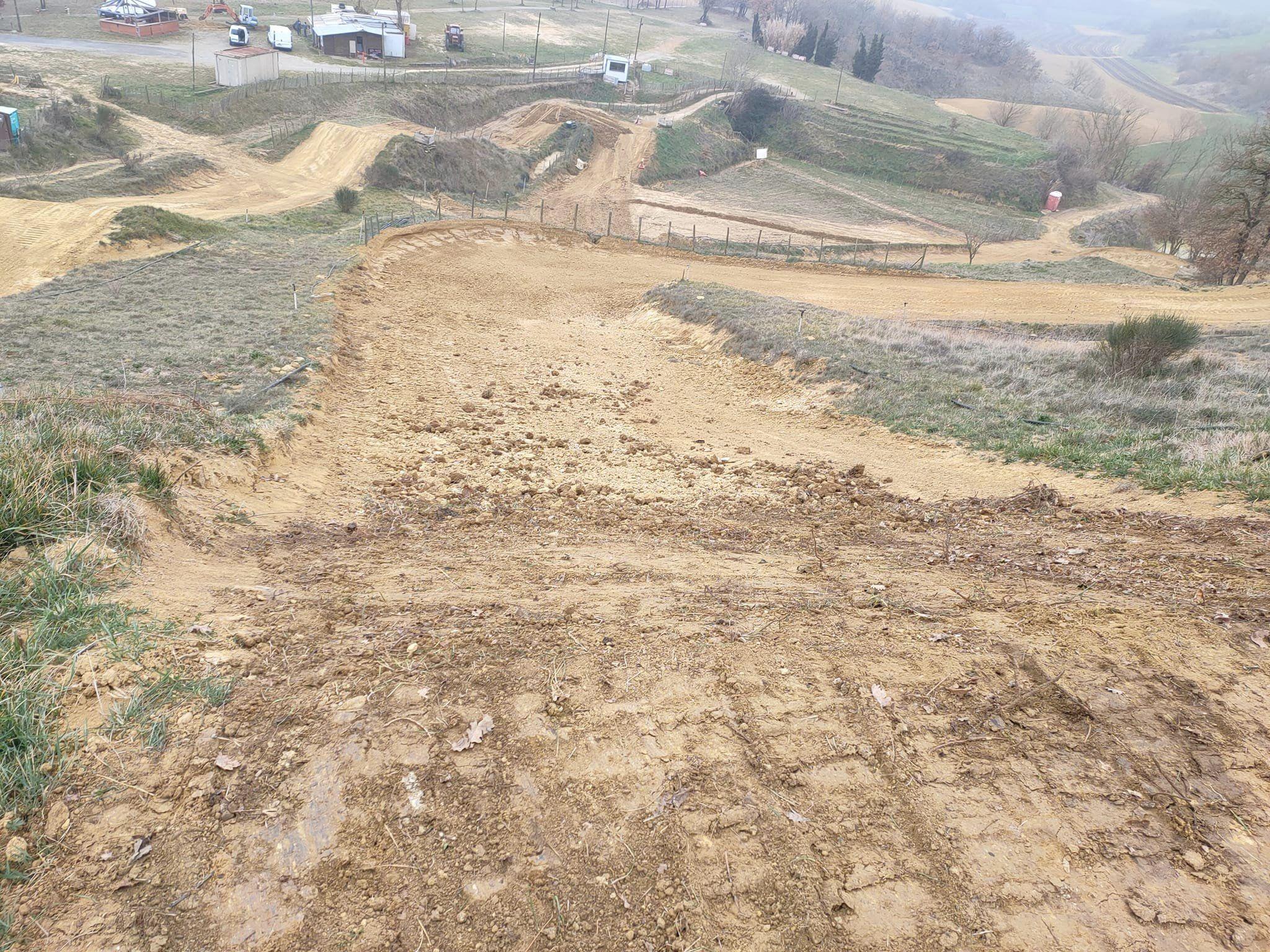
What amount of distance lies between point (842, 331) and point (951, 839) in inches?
680

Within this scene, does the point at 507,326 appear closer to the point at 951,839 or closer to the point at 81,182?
the point at 951,839

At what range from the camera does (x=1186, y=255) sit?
5200cm

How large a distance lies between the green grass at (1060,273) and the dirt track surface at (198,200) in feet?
119

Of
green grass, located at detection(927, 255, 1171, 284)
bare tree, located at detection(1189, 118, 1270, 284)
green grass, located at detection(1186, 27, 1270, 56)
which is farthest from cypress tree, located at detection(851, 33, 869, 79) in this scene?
green grass, located at detection(1186, 27, 1270, 56)

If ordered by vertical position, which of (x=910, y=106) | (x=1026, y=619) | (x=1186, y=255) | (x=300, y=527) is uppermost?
(x=910, y=106)

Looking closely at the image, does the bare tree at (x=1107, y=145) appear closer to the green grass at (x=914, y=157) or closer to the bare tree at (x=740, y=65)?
the green grass at (x=914, y=157)

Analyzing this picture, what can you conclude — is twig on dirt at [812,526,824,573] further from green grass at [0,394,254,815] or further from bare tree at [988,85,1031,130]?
bare tree at [988,85,1031,130]

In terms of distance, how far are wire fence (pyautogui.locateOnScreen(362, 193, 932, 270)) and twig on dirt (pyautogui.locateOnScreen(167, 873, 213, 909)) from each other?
32.5 m

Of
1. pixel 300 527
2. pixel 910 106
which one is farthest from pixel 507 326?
pixel 910 106

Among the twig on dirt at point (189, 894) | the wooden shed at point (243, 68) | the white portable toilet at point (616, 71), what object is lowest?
the twig on dirt at point (189, 894)

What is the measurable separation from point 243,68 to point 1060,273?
5798 centimetres

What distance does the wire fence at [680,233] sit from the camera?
37.6 m

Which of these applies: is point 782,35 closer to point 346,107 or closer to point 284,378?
point 346,107

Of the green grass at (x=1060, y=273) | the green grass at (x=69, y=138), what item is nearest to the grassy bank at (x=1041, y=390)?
the green grass at (x=1060, y=273)
